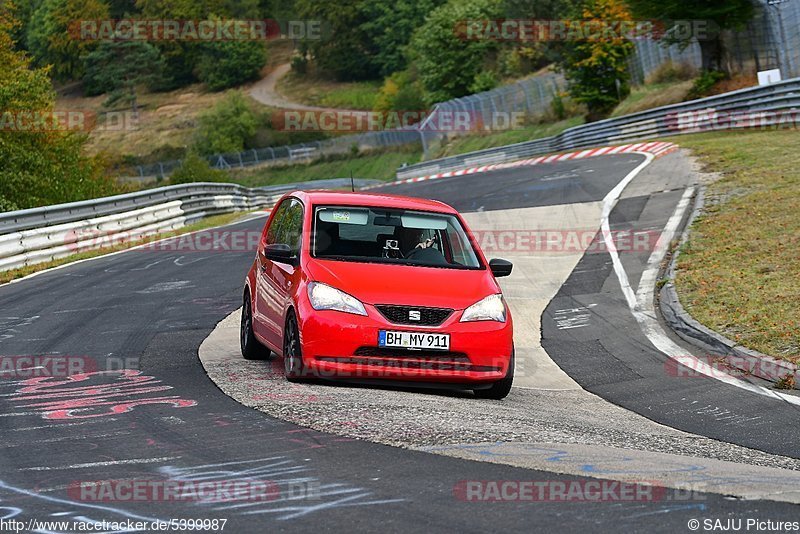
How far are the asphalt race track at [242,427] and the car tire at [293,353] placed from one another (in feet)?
1.61

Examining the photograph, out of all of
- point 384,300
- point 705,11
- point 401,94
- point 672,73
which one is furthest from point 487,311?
point 401,94

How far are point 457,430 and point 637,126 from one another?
3622 centimetres

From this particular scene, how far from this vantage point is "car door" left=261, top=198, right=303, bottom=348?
10352 millimetres

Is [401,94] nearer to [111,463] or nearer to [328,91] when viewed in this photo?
[328,91]

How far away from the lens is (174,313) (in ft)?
49.5

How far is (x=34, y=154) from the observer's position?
1403 inches

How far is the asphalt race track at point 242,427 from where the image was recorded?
546cm

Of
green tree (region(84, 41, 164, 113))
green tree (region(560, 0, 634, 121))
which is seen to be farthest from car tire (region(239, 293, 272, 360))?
green tree (region(84, 41, 164, 113))

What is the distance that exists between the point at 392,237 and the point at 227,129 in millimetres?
108293

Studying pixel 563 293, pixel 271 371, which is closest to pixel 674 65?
pixel 563 293

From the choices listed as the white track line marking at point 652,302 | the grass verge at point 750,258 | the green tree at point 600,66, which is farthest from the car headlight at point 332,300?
the green tree at point 600,66

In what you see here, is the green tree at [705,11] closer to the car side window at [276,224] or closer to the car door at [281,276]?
the car side window at [276,224]

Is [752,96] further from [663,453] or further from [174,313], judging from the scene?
[663,453]

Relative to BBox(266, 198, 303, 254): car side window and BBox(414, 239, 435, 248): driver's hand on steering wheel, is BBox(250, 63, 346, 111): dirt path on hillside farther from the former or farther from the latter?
BBox(414, 239, 435, 248): driver's hand on steering wheel
